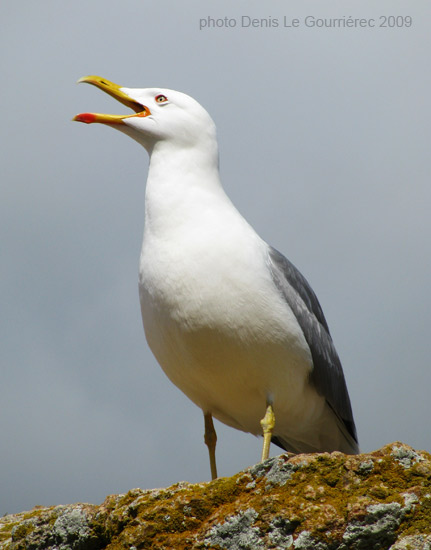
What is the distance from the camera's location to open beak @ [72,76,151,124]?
28.0 feet

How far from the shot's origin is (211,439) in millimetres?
7918

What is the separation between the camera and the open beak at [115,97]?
854 cm

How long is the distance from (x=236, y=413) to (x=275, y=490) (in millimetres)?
3126

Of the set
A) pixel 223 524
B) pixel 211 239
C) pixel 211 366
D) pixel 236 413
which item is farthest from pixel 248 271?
pixel 223 524

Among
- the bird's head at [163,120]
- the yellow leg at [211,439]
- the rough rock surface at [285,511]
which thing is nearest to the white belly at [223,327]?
the yellow leg at [211,439]

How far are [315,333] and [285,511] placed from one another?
3.52m

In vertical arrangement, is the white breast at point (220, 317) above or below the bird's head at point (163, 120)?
below

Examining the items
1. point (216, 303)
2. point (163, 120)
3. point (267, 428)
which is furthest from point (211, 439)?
point (163, 120)

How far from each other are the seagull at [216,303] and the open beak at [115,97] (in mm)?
15

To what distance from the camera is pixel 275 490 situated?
479 centimetres

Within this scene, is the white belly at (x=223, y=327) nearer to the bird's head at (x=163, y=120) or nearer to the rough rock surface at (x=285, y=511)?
the bird's head at (x=163, y=120)

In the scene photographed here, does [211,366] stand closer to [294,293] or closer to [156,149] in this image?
[294,293]

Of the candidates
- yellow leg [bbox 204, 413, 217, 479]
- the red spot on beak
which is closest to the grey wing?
yellow leg [bbox 204, 413, 217, 479]

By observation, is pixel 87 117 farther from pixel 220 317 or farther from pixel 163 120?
pixel 220 317
